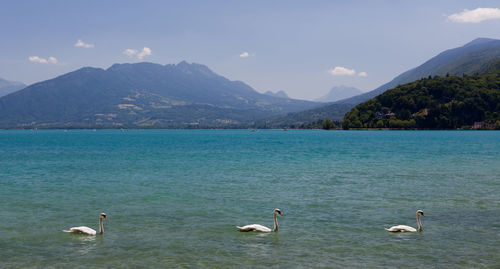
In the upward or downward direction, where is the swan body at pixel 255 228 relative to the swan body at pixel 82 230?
downward

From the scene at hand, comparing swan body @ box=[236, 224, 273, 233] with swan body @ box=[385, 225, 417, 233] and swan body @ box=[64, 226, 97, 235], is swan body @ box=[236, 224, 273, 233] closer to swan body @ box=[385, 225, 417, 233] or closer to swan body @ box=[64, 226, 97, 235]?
swan body @ box=[385, 225, 417, 233]

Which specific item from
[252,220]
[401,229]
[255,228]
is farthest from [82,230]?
[401,229]

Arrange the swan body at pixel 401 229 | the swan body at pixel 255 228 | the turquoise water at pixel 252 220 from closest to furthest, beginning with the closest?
1. the turquoise water at pixel 252 220
2. the swan body at pixel 401 229
3. the swan body at pixel 255 228

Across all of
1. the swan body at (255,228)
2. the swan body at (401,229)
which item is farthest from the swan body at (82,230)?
the swan body at (401,229)

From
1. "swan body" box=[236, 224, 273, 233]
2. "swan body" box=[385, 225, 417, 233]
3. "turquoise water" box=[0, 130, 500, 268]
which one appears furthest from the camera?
"swan body" box=[236, 224, 273, 233]

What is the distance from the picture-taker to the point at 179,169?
62062 mm

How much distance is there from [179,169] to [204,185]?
18.6m

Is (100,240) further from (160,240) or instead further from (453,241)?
(453,241)

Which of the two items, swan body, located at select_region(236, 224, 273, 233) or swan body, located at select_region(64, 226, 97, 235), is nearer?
swan body, located at select_region(64, 226, 97, 235)

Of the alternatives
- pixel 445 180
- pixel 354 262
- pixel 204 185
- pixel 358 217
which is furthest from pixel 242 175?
pixel 354 262

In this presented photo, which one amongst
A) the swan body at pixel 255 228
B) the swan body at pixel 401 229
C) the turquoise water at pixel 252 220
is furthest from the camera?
the swan body at pixel 255 228

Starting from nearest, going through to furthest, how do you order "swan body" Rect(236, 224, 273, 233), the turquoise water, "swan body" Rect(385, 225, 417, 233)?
the turquoise water < "swan body" Rect(385, 225, 417, 233) < "swan body" Rect(236, 224, 273, 233)

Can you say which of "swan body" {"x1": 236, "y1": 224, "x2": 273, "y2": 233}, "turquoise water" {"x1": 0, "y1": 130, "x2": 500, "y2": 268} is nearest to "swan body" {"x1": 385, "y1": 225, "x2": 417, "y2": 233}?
"turquoise water" {"x1": 0, "y1": 130, "x2": 500, "y2": 268}

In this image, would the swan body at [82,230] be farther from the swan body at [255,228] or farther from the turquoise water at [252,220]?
the swan body at [255,228]
